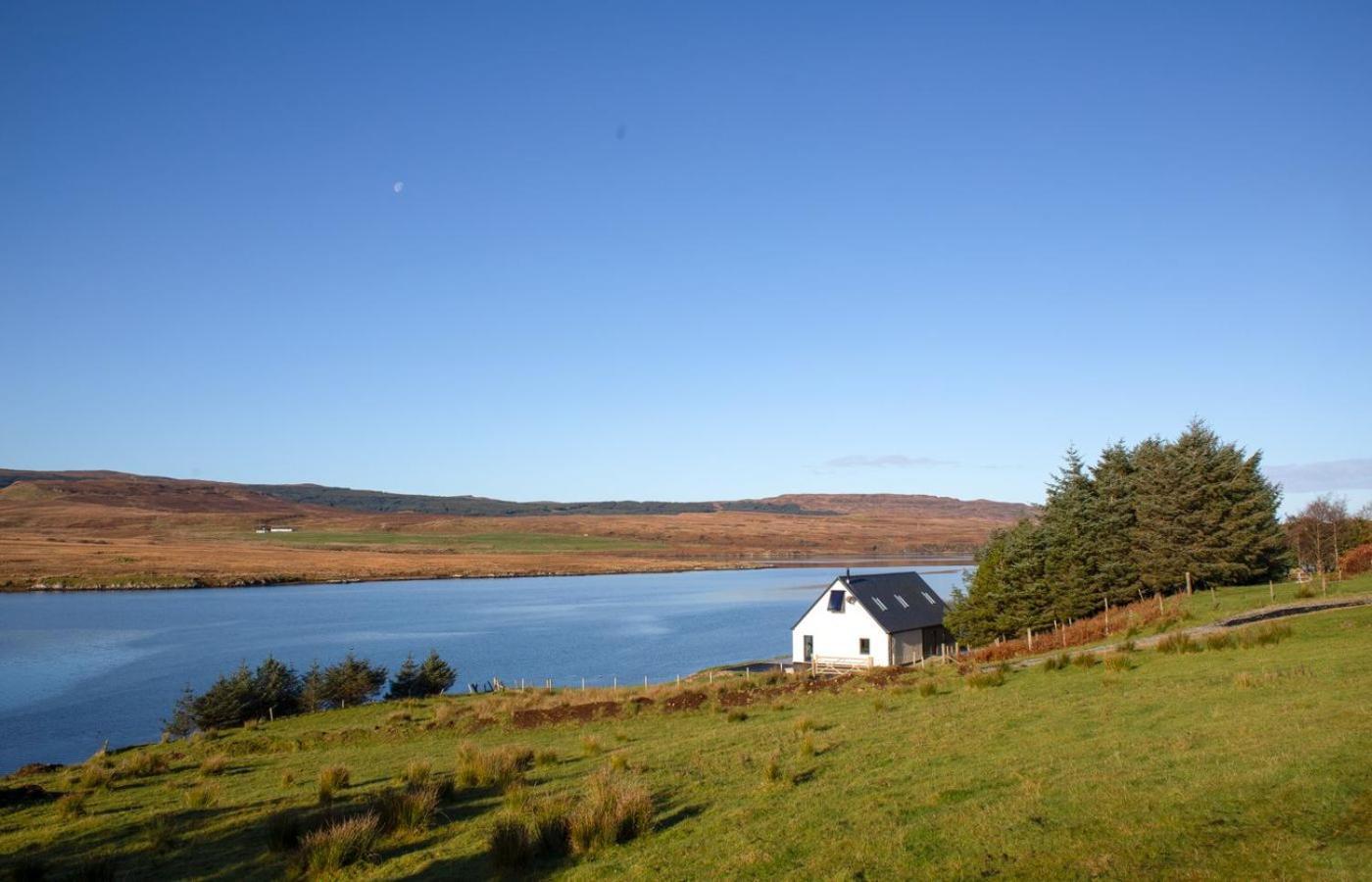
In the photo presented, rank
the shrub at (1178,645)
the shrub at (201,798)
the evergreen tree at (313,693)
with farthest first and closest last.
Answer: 1. the evergreen tree at (313,693)
2. the shrub at (1178,645)
3. the shrub at (201,798)

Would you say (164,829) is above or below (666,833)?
below

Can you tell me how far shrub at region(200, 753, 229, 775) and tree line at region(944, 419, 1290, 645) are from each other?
118ft

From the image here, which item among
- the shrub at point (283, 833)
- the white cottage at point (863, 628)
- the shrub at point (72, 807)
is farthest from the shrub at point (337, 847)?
the white cottage at point (863, 628)

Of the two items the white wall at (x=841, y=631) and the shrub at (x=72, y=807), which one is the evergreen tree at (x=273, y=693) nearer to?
the shrub at (x=72, y=807)

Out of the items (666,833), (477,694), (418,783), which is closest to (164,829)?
(418,783)

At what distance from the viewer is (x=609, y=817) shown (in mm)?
9938

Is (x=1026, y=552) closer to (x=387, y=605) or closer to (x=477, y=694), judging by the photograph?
(x=477, y=694)

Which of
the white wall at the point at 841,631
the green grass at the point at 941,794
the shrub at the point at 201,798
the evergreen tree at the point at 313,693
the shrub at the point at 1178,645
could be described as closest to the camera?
the green grass at the point at 941,794

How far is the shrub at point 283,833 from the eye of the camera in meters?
11.2

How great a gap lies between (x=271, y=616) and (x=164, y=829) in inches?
3149

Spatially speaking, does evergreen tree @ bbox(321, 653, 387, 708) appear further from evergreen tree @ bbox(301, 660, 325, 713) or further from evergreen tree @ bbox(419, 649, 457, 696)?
evergreen tree @ bbox(419, 649, 457, 696)

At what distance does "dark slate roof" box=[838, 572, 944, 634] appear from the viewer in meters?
47.4

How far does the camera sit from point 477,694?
39.3 metres

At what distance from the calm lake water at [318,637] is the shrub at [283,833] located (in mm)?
27941
